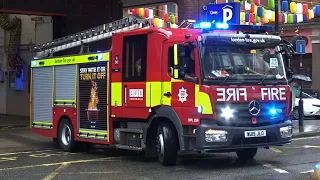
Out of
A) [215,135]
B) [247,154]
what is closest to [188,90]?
[215,135]

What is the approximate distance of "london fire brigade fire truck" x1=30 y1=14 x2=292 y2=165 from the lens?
378 inches

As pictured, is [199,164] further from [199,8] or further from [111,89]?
[199,8]

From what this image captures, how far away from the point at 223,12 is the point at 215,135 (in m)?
7.30

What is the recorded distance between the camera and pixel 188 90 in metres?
9.82

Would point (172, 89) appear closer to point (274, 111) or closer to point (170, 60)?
point (170, 60)

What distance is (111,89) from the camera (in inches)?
461

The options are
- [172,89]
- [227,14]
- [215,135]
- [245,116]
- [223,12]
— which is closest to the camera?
[215,135]

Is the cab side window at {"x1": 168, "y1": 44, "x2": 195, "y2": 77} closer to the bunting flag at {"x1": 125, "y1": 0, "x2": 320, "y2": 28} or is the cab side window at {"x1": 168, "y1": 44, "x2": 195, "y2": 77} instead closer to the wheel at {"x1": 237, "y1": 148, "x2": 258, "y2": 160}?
the wheel at {"x1": 237, "y1": 148, "x2": 258, "y2": 160}

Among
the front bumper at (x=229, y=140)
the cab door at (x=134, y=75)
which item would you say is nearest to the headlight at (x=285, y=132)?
the front bumper at (x=229, y=140)

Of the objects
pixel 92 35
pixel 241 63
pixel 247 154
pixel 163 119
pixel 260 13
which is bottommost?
pixel 247 154

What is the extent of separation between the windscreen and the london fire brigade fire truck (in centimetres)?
2

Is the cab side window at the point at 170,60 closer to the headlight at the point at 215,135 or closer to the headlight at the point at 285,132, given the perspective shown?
the headlight at the point at 215,135

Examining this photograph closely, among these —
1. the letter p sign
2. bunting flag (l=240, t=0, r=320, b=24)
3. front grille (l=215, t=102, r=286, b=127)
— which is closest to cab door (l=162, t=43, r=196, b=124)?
front grille (l=215, t=102, r=286, b=127)

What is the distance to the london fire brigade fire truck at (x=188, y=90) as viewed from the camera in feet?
31.5
